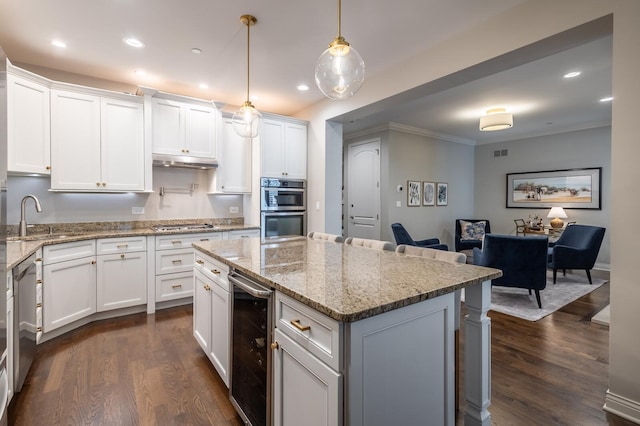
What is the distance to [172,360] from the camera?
246 cm

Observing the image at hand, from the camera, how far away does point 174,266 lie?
12.0 ft

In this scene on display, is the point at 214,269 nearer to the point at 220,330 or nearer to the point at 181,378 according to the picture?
the point at 220,330

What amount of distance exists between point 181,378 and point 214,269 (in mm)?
865

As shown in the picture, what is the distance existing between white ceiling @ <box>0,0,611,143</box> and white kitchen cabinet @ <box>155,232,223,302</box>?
1.96m

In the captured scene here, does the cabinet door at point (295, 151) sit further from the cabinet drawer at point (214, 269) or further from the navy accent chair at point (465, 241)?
the navy accent chair at point (465, 241)

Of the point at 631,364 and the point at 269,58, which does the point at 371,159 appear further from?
the point at 631,364

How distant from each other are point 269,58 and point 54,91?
2.25 m

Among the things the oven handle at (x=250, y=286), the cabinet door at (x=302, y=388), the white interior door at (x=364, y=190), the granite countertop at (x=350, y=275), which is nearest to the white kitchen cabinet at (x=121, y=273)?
the granite countertop at (x=350, y=275)

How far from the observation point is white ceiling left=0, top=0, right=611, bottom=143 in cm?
235

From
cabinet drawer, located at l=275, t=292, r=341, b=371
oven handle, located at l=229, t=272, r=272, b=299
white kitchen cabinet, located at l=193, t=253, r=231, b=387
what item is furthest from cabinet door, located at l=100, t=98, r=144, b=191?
cabinet drawer, located at l=275, t=292, r=341, b=371

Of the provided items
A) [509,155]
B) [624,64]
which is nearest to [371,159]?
[509,155]

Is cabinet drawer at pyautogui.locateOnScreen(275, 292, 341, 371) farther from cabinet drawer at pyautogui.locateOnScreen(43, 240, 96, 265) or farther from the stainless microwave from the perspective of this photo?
the stainless microwave

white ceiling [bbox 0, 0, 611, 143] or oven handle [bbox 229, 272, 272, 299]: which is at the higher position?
white ceiling [bbox 0, 0, 611, 143]

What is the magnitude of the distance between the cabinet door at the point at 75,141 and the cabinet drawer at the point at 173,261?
3.41 ft
